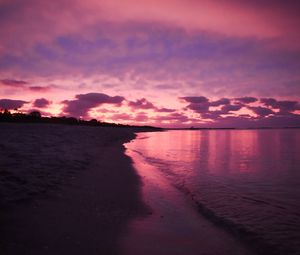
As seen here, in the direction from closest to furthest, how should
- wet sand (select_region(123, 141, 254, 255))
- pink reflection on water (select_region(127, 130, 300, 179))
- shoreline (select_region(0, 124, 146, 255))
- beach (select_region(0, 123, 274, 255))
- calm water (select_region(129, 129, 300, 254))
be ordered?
shoreline (select_region(0, 124, 146, 255))
beach (select_region(0, 123, 274, 255))
wet sand (select_region(123, 141, 254, 255))
calm water (select_region(129, 129, 300, 254))
pink reflection on water (select_region(127, 130, 300, 179))

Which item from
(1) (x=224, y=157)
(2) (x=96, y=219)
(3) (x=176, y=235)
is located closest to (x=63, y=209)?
(2) (x=96, y=219)

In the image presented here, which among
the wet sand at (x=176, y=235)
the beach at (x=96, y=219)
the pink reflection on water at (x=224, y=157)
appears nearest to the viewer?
the beach at (x=96, y=219)

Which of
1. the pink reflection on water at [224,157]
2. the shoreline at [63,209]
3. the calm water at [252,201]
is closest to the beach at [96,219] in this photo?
the shoreline at [63,209]

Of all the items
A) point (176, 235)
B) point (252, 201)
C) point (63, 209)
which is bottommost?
point (252, 201)

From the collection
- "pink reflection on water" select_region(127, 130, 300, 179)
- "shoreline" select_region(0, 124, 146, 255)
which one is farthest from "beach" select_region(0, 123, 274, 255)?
"pink reflection on water" select_region(127, 130, 300, 179)

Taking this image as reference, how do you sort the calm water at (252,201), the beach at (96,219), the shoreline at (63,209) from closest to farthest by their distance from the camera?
the shoreline at (63,209)
the beach at (96,219)
the calm water at (252,201)

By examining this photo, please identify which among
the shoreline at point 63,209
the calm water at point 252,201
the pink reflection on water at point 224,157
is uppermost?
the shoreline at point 63,209

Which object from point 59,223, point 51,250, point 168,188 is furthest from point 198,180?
point 51,250

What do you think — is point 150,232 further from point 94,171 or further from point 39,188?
point 94,171

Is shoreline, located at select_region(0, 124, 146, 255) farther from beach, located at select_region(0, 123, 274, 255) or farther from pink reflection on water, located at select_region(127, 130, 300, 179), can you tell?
pink reflection on water, located at select_region(127, 130, 300, 179)

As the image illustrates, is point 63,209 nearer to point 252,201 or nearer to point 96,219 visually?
point 96,219

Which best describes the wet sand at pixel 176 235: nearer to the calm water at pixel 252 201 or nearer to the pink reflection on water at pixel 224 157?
the calm water at pixel 252 201

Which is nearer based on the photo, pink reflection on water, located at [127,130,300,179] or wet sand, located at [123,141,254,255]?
wet sand, located at [123,141,254,255]

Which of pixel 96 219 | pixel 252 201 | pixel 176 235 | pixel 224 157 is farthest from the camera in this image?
pixel 224 157
